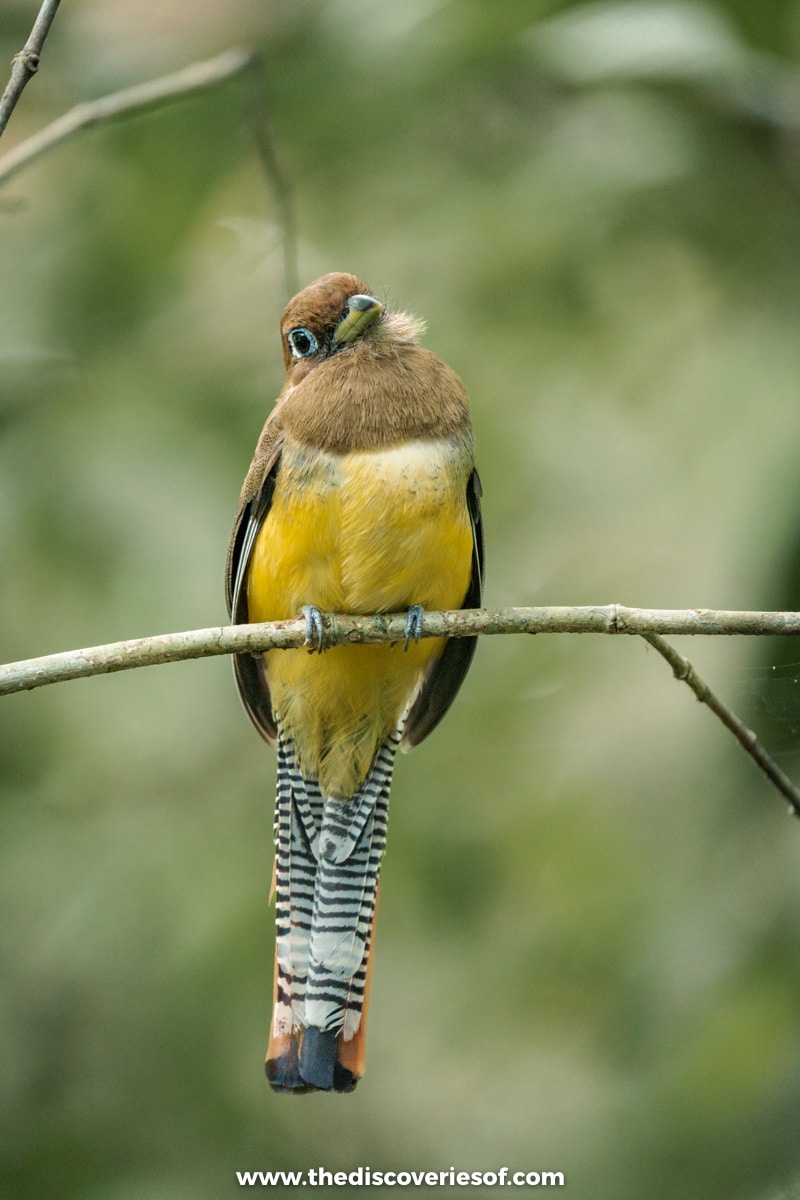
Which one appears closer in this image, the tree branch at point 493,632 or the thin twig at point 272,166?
the tree branch at point 493,632

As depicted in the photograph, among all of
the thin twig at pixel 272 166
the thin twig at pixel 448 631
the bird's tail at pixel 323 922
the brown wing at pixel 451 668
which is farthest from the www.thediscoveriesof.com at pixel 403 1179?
the thin twig at pixel 272 166

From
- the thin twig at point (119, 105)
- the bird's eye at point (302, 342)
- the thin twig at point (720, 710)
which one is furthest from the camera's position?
the bird's eye at point (302, 342)

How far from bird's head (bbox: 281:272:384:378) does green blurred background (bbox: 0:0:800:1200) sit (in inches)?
27.1

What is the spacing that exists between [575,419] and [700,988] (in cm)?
216

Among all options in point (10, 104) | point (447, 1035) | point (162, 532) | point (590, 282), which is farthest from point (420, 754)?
point (10, 104)

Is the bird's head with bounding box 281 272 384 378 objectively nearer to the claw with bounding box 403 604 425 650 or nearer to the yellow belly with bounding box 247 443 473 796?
the yellow belly with bounding box 247 443 473 796

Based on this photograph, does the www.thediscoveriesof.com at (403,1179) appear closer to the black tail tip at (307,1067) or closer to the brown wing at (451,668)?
the black tail tip at (307,1067)

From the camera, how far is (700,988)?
13.0 ft

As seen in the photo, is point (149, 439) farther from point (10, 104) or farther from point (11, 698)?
point (10, 104)

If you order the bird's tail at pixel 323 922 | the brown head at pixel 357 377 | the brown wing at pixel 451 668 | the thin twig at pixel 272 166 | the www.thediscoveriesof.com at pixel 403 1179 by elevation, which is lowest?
the www.thediscoveriesof.com at pixel 403 1179

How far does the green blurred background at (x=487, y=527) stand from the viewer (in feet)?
14.9

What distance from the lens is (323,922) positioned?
11.7 feet

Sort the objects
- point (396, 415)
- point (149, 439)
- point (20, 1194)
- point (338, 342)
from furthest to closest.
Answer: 1. point (149, 439)
2. point (20, 1194)
3. point (338, 342)
4. point (396, 415)

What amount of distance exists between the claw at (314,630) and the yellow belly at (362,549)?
0.36 feet
